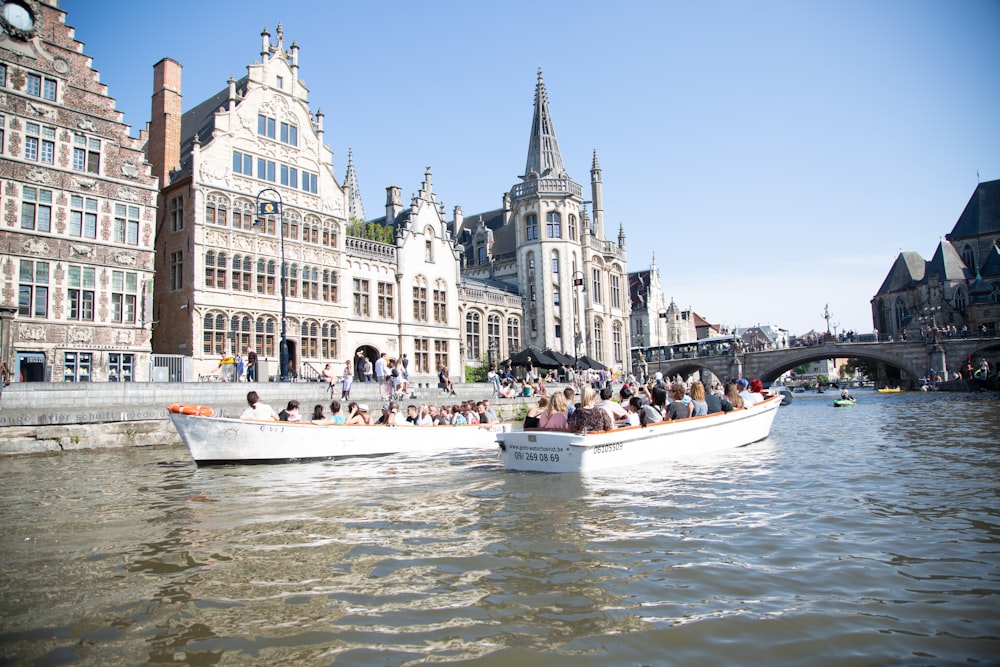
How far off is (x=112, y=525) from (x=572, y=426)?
7.22 meters

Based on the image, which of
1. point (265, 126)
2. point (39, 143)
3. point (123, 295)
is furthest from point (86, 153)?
point (265, 126)

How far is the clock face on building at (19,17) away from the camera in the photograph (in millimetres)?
23578

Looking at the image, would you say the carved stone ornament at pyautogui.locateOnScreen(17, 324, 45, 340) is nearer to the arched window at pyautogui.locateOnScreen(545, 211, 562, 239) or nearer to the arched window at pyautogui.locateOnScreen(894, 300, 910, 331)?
the arched window at pyautogui.locateOnScreen(545, 211, 562, 239)

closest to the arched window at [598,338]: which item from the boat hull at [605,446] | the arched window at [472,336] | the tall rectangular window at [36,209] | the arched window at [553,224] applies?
the arched window at [553,224]

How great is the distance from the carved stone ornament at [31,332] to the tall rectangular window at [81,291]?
3.60 ft

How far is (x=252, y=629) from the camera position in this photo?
4.83 meters

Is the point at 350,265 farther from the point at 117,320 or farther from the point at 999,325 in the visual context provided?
the point at 999,325

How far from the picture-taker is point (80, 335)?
81.0 ft

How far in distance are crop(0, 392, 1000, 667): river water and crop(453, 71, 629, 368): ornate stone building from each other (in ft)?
124

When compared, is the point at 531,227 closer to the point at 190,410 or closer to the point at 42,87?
the point at 42,87

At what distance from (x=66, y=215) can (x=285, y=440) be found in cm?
1589

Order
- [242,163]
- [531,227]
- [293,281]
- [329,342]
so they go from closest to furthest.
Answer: [242,163] → [293,281] → [329,342] → [531,227]

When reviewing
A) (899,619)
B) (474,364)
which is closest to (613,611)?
(899,619)

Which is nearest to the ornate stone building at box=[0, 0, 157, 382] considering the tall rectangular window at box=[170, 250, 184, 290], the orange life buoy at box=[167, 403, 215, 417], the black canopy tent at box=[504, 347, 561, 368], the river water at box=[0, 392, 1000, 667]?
the tall rectangular window at box=[170, 250, 184, 290]
